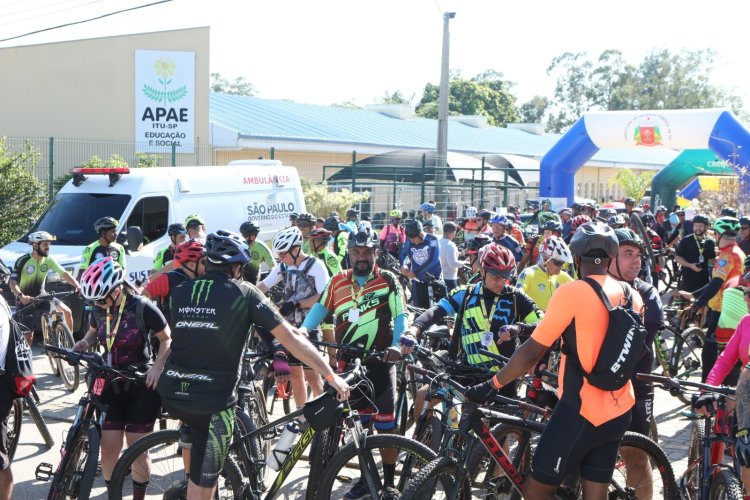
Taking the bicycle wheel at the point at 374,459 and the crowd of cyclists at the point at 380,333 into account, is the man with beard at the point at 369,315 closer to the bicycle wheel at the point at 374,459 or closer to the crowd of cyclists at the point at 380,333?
the crowd of cyclists at the point at 380,333

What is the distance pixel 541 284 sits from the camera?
8773 millimetres

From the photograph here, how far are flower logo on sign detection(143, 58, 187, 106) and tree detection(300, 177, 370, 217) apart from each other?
6.11 meters

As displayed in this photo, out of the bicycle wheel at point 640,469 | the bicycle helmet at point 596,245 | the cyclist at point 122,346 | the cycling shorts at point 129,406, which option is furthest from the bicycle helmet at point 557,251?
the cycling shorts at point 129,406

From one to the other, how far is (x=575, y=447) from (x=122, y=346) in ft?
9.77

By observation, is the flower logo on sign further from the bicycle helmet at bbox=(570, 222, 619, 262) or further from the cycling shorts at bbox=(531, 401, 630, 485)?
the cycling shorts at bbox=(531, 401, 630, 485)

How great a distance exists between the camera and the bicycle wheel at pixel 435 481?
4.64 m

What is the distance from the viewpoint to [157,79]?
89.9 feet

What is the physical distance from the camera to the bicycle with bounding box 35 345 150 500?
17.4ft

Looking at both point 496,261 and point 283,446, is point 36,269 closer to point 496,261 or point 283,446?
point 283,446

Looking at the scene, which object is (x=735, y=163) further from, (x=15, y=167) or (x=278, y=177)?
(x=15, y=167)

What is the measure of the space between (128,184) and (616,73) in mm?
82454

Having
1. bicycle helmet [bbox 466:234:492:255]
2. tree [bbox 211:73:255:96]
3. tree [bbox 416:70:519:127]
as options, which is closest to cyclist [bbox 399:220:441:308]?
bicycle helmet [bbox 466:234:492:255]

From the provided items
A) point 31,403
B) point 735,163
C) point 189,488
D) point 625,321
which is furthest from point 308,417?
point 735,163

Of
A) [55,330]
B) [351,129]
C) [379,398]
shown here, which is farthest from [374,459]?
[351,129]
